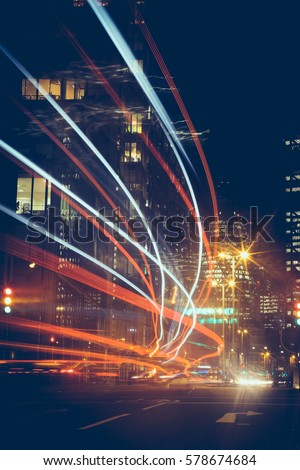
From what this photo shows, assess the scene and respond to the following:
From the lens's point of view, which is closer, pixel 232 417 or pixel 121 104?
pixel 232 417

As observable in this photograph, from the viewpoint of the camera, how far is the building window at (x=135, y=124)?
429 ft

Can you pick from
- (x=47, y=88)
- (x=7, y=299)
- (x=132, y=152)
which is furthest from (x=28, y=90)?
(x=7, y=299)

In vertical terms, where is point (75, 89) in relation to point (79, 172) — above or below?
above

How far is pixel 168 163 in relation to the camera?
174 meters

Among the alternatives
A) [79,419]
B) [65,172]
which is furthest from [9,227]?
[79,419]

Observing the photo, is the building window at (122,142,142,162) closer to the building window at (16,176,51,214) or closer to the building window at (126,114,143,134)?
the building window at (126,114,143,134)

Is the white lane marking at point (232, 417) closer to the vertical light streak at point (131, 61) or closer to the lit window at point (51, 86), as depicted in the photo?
the lit window at point (51, 86)

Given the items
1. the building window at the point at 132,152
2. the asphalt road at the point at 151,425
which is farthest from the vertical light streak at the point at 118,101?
the asphalt road at the point at 151,425

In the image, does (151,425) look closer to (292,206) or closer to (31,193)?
(31,193)

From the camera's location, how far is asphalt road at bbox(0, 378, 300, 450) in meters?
11.3

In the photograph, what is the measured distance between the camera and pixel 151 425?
14.3 meters

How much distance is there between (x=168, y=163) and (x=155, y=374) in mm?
127846

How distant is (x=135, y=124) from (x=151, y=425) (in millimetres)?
121252

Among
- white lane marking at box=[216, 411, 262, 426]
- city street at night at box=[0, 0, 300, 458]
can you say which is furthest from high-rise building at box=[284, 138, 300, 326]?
white lane marking at box=[216, 411, 262, 426]
